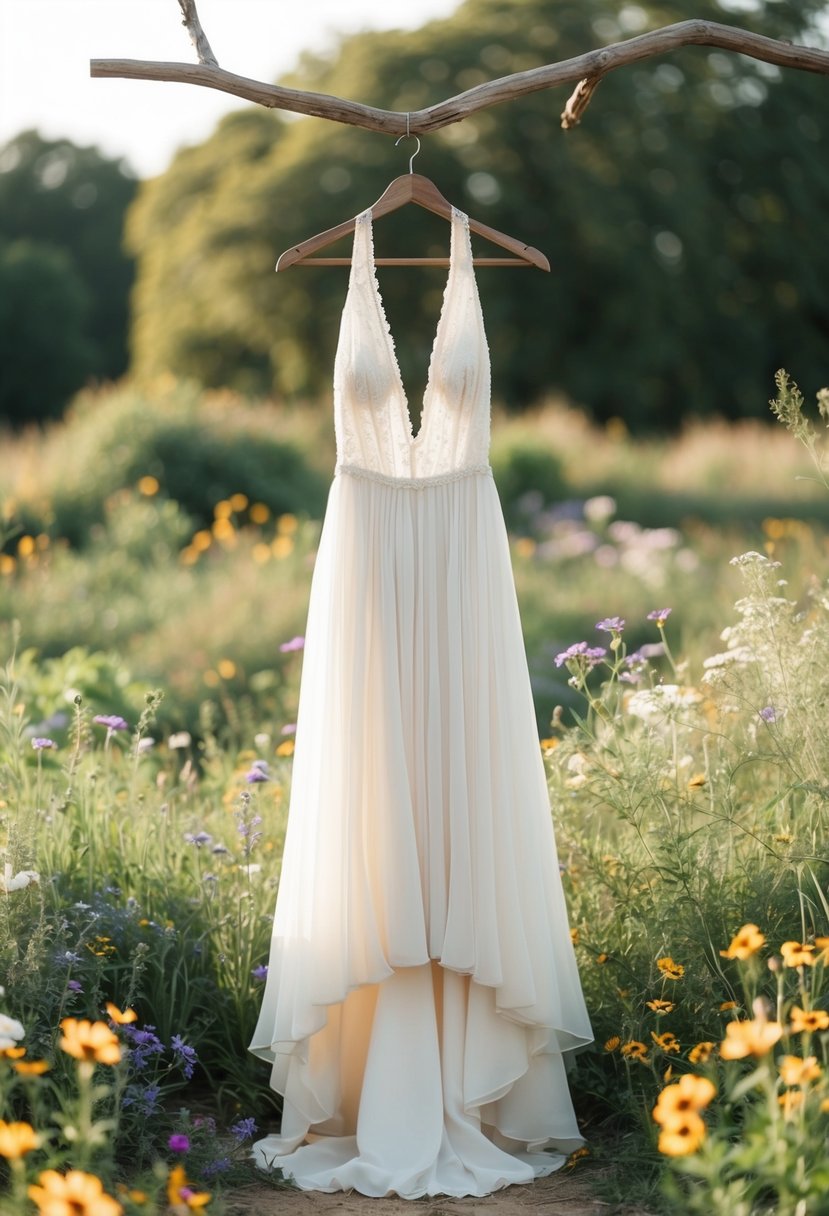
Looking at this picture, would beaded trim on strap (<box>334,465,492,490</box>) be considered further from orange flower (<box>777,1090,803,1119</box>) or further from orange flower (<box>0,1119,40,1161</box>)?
orange flower (<box>0,1119,40,1161</box>)

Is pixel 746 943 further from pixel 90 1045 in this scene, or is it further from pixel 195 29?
pixel 195 29

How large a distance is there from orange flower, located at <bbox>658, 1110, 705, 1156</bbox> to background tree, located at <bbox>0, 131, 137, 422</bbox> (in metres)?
22.9

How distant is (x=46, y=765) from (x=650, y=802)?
2105 millimetres

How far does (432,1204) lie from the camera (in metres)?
2.43

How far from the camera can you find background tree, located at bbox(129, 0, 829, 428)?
58.3 ft

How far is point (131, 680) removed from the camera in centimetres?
546

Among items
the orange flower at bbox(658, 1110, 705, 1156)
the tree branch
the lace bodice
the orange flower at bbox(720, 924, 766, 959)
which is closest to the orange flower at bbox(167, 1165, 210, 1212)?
the orange flower at bbox(658, 1110, 705, 1156)

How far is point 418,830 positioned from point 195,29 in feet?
6.19

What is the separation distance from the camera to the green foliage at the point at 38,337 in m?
22.7

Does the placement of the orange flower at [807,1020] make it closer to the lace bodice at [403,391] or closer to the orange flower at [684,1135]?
the orange flower at [684,1135]

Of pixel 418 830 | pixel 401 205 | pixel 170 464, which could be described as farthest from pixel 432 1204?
pixel 170 464

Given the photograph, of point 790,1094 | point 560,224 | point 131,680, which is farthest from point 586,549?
point 560,224

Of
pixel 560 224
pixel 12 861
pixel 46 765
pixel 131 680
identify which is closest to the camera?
pixel 12 861

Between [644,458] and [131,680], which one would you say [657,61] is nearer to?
[644,458]
